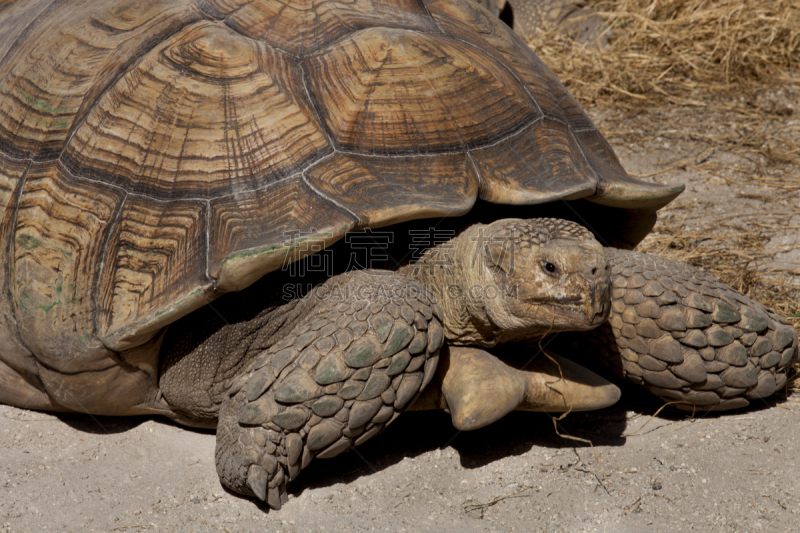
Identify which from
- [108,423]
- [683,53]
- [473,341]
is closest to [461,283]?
[473,341]

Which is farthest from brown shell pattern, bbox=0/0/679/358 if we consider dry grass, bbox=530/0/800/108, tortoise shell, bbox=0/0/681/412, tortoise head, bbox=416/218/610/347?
dry grass, bbox=530/0/800/108

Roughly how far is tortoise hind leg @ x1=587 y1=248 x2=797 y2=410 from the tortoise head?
35 centimetres

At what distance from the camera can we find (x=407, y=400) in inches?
86.5

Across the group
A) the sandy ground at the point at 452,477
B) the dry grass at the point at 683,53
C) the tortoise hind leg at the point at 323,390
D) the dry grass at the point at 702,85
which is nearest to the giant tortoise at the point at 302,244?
the tortoise hind leg at the point at 323,390

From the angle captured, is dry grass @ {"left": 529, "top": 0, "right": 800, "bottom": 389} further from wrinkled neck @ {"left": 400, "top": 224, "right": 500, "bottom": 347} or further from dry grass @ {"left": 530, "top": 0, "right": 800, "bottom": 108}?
wrinkled neck @ {"left": 400, "top": 224, "right": 500, "bottom": 347}

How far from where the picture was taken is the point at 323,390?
6.87 ft

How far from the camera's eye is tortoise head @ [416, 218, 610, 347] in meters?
2.16

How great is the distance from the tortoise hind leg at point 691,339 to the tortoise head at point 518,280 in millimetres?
354

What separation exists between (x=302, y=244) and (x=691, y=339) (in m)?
1.45

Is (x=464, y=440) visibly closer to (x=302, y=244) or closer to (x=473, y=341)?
(x=473, y=341)

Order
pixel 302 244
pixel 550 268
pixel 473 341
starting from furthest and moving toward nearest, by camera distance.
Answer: pixel 473 341 < pixel 550 268 < pixel 302 244

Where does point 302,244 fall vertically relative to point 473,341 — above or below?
above

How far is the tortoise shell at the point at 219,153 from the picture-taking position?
2.19 meters

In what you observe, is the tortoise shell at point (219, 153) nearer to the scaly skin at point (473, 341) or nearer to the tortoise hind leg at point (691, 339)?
the scaly skin at point (473, 341)
